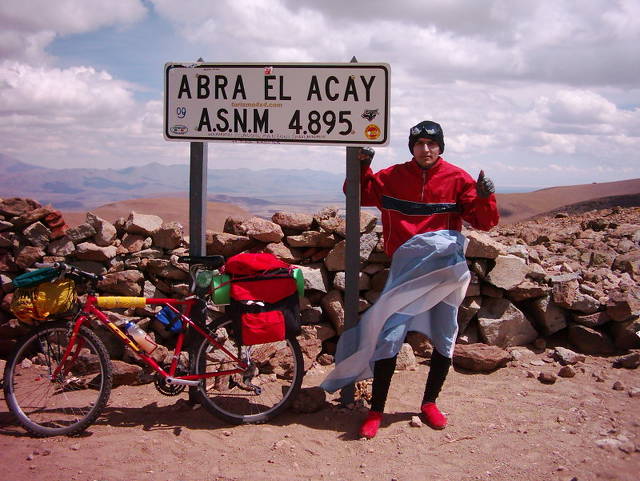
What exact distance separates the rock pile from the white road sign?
5.35ft

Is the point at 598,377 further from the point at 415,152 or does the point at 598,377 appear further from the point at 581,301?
the point at 415,152

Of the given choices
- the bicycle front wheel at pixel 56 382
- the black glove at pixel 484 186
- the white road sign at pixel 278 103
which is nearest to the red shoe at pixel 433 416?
the black glove at pixel 484 186

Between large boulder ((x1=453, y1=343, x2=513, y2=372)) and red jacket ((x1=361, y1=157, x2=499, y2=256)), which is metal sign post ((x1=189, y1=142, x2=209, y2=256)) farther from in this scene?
large boulder ((x1=453, y1=343, x2=513, y2=372))

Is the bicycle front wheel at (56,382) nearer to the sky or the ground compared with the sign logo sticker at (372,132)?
nearer to the ground

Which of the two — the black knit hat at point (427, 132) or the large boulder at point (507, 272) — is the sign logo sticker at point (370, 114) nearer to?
the black knit hat at point (427, 132)

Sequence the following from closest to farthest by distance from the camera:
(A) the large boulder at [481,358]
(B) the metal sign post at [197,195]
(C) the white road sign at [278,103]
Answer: (C) the white road sign at [278,103] → (B) the metal sign post at [197,195] → (A) the large boulder at [481,358]

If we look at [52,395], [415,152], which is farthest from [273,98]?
[52,395]

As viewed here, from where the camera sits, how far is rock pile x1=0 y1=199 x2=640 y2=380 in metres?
6.06

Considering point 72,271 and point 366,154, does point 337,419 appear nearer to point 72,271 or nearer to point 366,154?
point 366,154

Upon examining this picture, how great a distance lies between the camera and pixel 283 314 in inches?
175

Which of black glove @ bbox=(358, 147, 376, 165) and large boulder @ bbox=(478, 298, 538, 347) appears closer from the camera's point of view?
black glove @ bbox=(358, 147, 376, 165)

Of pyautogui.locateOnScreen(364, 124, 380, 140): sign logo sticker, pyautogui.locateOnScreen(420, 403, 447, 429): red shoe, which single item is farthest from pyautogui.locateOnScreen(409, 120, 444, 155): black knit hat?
pyautogui.locateOnScreen(420, 403, 447, 429): red shoe

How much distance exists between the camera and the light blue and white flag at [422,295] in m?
4.28

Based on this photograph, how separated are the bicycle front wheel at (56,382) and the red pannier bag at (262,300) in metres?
1.10
